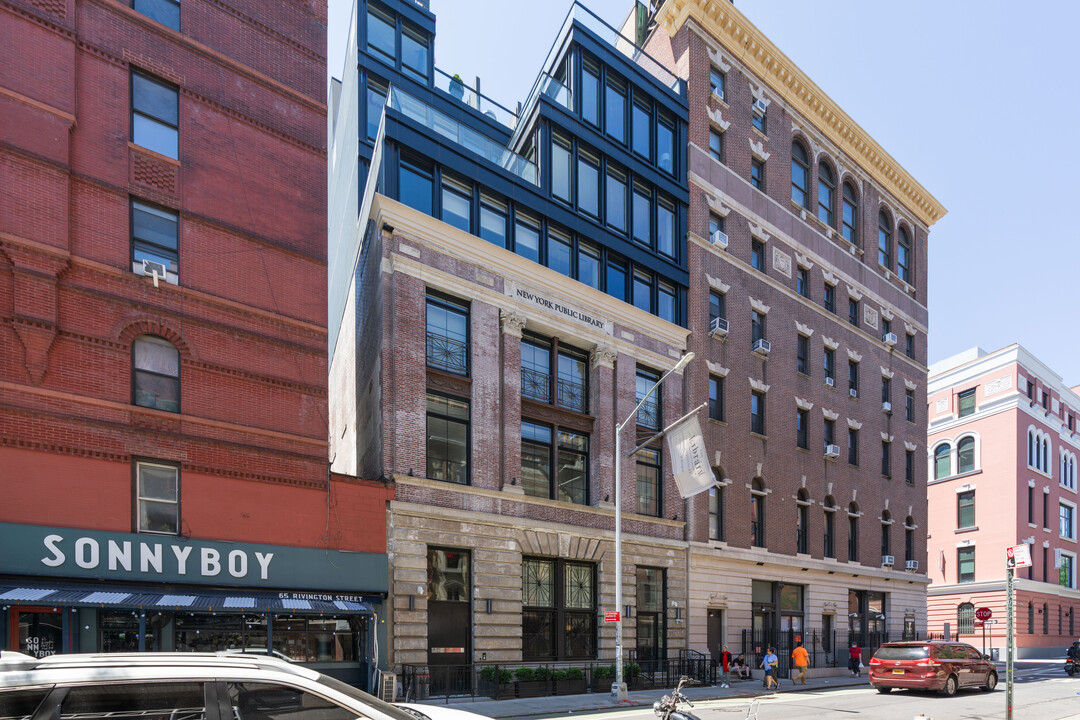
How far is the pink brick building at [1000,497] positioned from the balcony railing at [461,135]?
48146mm

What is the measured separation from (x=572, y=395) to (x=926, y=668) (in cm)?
1392

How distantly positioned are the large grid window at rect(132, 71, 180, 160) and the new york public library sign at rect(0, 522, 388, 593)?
9312 mm

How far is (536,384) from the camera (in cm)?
2466

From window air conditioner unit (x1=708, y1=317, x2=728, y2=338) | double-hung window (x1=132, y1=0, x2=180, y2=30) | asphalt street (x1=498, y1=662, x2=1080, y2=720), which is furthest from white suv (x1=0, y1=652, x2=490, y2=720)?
window air conditioner unit (x1=708, y1=317, x2=728, y2=338)

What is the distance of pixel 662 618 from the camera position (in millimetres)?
26641

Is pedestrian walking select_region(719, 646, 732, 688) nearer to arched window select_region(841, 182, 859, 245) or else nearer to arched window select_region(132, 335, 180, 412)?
arched window select_region(132, 335, 180, 412)

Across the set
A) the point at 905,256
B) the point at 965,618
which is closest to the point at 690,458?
the point at 905,256

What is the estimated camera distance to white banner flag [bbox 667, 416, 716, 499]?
65.2 feet

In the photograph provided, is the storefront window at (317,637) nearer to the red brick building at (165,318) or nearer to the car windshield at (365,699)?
the red brick building at (165,318)

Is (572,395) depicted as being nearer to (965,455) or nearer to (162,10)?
(162,10)

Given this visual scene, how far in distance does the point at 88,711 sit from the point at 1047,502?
7088 centimetres

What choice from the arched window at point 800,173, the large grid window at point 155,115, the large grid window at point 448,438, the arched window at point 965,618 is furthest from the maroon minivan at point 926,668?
the arched window at point 965,618

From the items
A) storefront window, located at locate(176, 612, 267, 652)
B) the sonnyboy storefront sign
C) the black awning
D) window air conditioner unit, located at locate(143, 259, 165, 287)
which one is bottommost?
storefront window, located at locate(176, 612, 267, 652)

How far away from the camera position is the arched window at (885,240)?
43.9 metres
